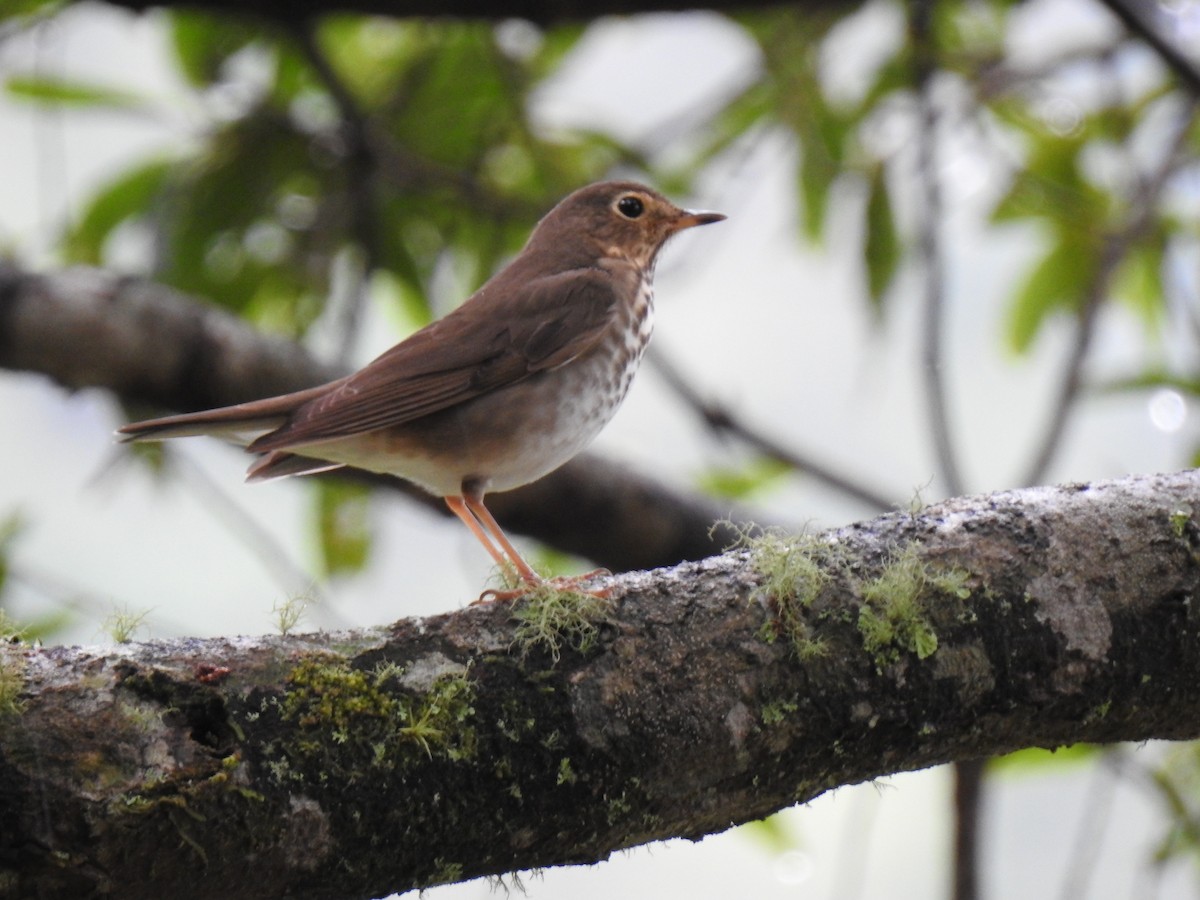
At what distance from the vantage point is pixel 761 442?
15.4 ft

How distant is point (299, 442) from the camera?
325 cm

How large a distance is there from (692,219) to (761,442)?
816mm

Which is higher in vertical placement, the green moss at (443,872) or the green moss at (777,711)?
the green moss at (777,711)

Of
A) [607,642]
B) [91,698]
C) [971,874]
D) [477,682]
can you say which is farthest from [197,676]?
[971,874]

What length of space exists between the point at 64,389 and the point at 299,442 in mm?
1929

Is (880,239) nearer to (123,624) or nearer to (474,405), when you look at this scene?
(474,405)

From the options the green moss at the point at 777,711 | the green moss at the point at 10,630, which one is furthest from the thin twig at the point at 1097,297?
the green moss at the point at 10,630

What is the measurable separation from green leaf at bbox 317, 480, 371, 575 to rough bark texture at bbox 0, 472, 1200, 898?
3.19 meters

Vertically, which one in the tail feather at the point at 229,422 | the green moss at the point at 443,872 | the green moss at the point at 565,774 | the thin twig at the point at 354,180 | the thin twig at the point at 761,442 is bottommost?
the green moss at the point at 443,872

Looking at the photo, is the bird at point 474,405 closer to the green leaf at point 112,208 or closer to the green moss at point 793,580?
the green moss at point 793,580

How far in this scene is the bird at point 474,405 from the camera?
10.9 ft

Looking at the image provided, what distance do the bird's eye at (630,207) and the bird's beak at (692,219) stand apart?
12 centimetres

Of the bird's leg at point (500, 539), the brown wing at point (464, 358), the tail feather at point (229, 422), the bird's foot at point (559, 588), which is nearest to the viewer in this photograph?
the bird's foot at point (559, 588)

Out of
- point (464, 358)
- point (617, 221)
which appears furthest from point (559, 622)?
point (617, 221)
